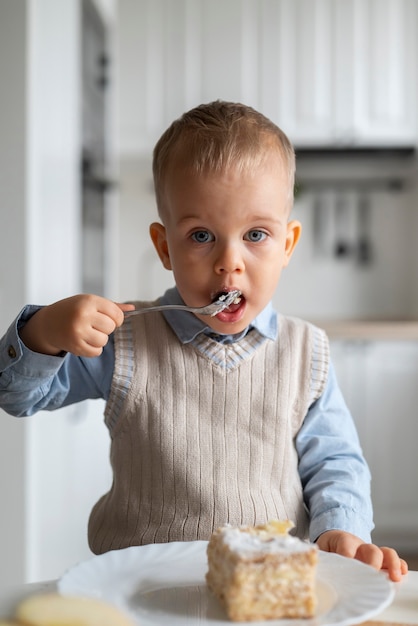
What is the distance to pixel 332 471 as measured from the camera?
1.01m

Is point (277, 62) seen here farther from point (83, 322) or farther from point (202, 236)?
point (83, 322)

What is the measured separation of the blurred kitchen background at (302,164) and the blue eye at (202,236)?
1.42 m

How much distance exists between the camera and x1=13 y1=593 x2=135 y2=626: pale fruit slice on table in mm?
532

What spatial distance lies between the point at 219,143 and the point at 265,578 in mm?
513

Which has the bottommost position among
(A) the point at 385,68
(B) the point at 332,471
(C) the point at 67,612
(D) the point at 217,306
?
(B) the point at 332,471

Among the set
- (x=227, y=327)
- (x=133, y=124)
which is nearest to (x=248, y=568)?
(x=227, y=327)

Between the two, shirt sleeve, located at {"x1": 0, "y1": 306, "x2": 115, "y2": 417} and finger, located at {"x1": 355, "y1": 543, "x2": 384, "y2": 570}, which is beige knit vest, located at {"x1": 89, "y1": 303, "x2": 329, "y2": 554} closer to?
shirt sleeve, located at {"x1": 0, "y1": 306, "x2": 115, "y2": 417}

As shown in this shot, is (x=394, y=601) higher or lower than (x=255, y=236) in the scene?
lower

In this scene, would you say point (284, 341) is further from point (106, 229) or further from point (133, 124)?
point (133, 124)

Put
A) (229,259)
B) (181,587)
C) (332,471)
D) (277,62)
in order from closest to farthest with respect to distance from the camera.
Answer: (181,587)
(229,259)
(332,471)
(277,62)

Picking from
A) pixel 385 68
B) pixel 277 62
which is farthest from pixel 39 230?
pixel 385 68

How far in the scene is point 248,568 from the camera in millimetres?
611

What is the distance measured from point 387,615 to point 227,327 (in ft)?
1.38

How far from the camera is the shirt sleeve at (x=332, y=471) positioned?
0.93m
